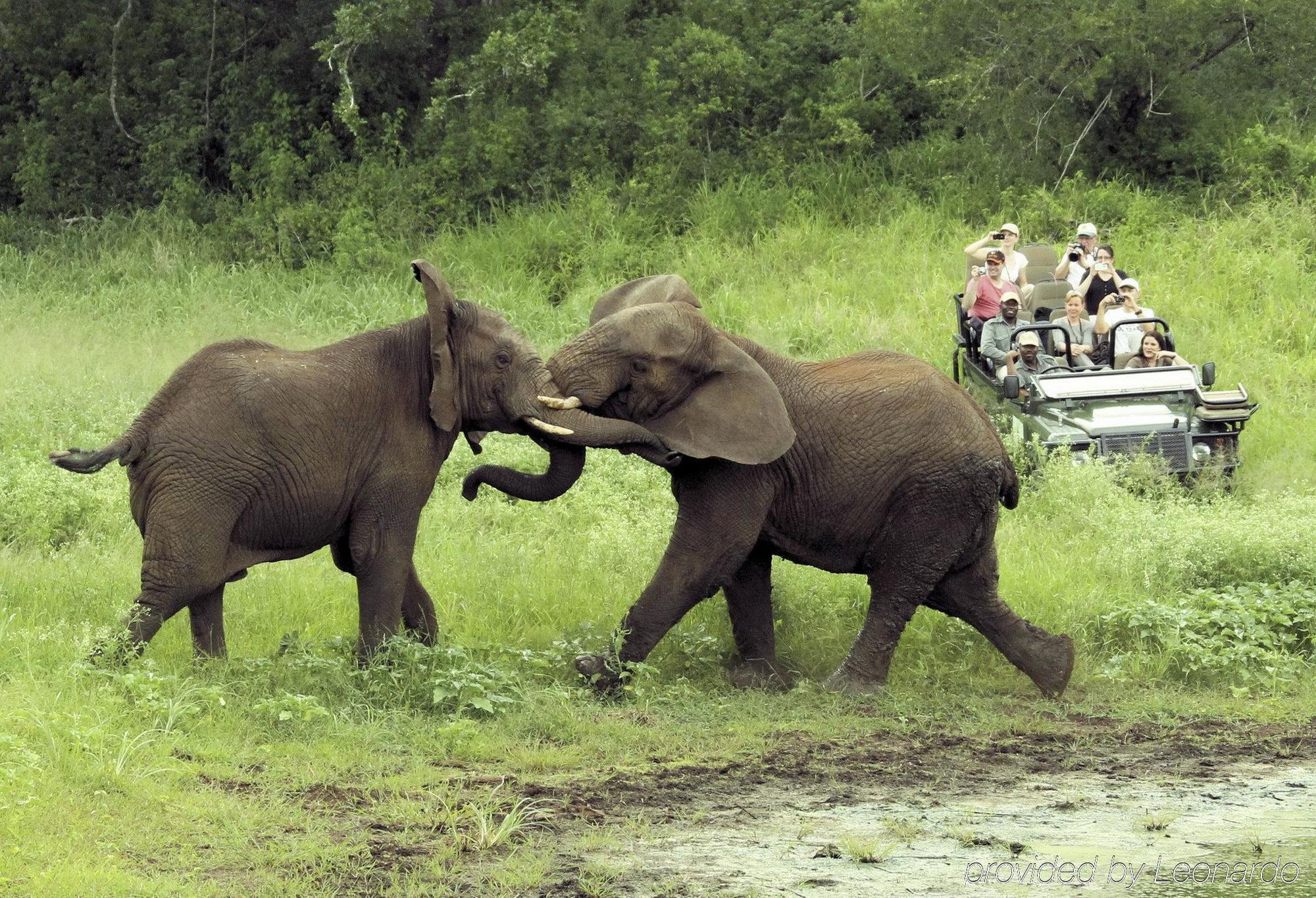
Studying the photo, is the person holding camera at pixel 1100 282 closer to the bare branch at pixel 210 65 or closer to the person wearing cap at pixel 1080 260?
the person wearing cap at pixel 1080 260

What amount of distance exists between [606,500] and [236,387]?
4115 millimetres

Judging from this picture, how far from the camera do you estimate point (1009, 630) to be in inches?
305

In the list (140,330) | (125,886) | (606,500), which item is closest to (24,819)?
(125,886)

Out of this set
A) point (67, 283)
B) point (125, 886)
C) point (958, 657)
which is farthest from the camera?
point (67, 283)

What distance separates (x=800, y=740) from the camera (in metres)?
6.87

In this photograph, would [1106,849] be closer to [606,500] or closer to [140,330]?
[606,500]

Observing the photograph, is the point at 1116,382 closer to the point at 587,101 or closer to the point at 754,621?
the point at 754,621

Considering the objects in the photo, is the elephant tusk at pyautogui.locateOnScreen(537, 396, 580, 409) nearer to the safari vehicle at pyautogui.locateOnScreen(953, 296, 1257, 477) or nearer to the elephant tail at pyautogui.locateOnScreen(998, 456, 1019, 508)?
the elephant tail at pyautogui.locateOnScreen(998, 456, 1019, 508)

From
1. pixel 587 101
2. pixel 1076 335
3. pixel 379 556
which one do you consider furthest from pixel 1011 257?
pixel 379 556

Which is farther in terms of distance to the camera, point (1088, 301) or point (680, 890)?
point (1088, 301)

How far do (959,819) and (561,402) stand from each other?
7.81 ft

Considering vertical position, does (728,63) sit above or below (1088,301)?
above

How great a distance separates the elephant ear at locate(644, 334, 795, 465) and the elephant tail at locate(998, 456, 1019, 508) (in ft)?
3.36

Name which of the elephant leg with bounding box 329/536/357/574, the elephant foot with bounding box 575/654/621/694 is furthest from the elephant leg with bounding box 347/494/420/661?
the elephant foot with bounding box 575/654/621/694
